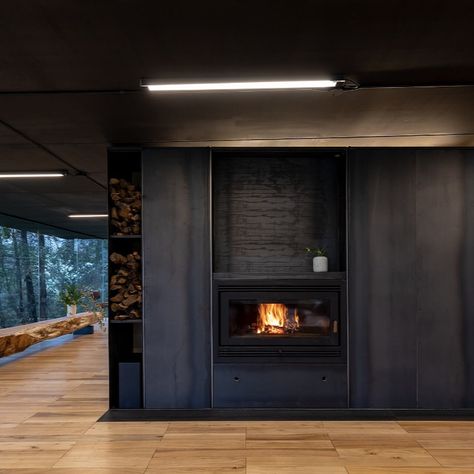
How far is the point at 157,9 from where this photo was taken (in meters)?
1.95

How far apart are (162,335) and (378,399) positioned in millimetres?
1828

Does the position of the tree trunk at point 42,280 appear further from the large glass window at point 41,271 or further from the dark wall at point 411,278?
the dark wall at point 411,278

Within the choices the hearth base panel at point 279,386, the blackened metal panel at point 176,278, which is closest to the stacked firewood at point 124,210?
the blackened metal panel at point 176,278

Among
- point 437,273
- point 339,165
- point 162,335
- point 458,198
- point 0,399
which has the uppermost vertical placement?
point 339,165

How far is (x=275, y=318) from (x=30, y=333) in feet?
12.7

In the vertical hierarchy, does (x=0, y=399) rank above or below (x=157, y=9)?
below

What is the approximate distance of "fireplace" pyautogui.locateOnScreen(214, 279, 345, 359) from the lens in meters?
3.88

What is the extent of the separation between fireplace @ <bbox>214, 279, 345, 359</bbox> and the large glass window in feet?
19.7

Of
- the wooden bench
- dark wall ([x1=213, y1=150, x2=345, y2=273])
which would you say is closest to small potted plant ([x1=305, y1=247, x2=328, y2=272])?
dark wall ([x1=213, y1=150, x2=345, y2=273])

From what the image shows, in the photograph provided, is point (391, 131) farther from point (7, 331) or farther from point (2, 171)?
point (7, 331)

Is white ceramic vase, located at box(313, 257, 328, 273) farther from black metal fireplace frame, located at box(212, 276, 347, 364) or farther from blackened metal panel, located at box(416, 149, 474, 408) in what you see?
blackened metal panel, located at box(416, 149, 474, 408)

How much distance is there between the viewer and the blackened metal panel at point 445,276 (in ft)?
12.6

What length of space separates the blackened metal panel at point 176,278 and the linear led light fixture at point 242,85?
1271 millimetres

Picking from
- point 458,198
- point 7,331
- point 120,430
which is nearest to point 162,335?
point 120,430
